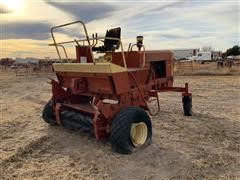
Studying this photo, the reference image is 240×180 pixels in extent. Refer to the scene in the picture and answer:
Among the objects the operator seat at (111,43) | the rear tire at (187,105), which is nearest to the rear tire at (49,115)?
the operator seat at (111,43)

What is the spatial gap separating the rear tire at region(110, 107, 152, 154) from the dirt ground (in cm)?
13

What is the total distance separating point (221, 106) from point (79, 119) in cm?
515

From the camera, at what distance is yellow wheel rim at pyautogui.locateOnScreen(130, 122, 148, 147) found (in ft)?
18.7

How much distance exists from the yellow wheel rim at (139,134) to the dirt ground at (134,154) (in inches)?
6.5

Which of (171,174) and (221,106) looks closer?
(171,174)

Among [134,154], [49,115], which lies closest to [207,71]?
[49,115]

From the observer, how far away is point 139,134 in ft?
19.3

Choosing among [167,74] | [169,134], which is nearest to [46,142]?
[169,134]

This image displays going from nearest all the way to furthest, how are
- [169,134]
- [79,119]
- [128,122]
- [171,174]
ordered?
[171,174]
[128,122]
[79,119]
[169,134]

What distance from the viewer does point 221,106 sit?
9805 mm

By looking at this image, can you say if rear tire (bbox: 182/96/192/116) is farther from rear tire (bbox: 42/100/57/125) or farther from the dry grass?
the dry grass

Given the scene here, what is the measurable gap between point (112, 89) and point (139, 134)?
36.0 inches

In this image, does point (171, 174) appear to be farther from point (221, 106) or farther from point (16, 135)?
point (221, 106)

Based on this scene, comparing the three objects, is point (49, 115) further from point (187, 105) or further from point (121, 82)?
point (187, 105)
